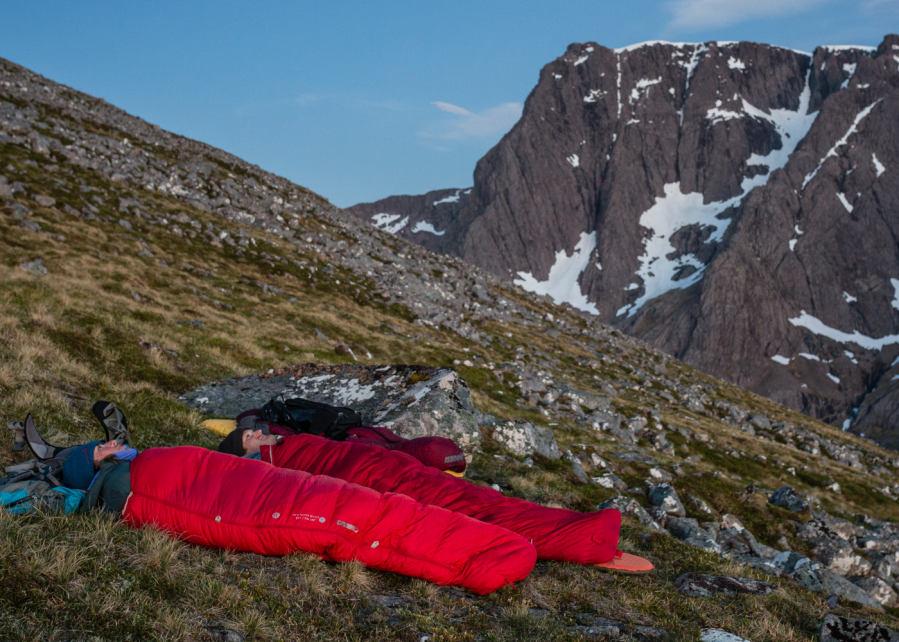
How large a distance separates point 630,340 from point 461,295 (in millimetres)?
30798

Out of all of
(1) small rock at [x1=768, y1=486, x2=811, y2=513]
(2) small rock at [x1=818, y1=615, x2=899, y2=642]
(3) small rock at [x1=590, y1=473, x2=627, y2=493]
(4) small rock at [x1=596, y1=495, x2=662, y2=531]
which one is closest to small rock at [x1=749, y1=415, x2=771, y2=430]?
(1) small rock at [x1=768, y1=486, x2=811, y2=513]

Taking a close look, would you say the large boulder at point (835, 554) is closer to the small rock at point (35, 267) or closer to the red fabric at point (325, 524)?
the red fabric at point (325, 524)

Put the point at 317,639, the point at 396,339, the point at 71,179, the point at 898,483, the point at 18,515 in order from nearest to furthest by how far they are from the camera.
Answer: the point at 317,639 → the point at 18,515 → the point at 396,339 → the point at 71,179 → the point at 898,483

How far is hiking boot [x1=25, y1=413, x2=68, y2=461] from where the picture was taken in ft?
19.8

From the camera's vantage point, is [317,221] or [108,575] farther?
[317,221]

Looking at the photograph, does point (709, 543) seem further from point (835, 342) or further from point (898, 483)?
point (835, 342)

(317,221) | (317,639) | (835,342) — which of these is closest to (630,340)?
(317,221)

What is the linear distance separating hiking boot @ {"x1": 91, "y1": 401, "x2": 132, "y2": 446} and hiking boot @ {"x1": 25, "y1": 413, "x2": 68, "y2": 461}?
689 mm

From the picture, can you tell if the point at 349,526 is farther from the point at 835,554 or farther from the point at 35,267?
the point at 35,267

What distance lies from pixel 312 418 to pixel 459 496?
3931mm

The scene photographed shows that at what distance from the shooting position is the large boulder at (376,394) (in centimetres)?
1205

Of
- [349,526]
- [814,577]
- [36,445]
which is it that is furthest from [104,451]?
[814,577]

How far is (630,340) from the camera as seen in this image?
67.5 meters

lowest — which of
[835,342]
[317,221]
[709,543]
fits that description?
[709,543]
